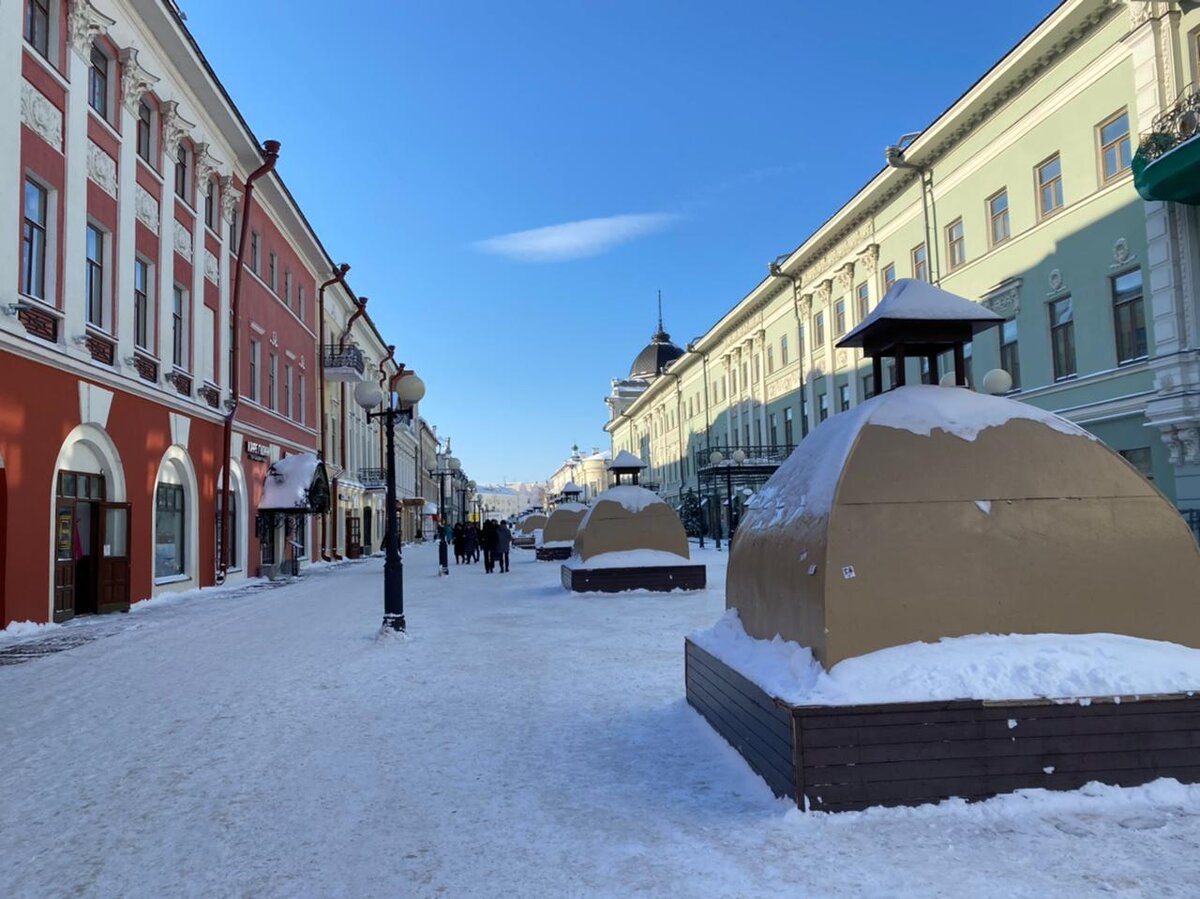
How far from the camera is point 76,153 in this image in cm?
1501

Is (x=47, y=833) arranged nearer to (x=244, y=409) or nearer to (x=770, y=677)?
(x=770, y=677)

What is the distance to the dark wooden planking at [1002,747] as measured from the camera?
4.48 m

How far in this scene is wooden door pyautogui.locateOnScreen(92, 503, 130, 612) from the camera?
50.7 feet

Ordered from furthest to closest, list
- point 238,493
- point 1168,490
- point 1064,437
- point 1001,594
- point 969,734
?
point 238,493 < point 1168,490 < point 1064,437 < point 1001,594 < point 969,734

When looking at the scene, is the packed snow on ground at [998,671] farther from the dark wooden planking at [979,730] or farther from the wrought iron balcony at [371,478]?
the wrought iron balcony at [371,478]

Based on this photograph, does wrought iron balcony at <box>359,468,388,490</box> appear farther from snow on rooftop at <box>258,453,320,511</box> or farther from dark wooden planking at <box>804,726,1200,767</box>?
dark wooden planking at <box>804,726,1200,767</box>

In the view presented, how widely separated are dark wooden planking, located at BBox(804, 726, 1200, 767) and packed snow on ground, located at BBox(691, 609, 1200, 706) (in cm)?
22

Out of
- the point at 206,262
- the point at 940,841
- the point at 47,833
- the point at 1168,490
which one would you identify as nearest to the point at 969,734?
the point at 940,841

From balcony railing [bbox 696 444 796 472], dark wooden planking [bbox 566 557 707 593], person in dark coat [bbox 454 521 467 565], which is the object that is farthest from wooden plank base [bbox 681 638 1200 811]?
person in dark coat [bbox 454 521 467 565]

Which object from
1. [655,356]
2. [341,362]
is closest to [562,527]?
[341,362]

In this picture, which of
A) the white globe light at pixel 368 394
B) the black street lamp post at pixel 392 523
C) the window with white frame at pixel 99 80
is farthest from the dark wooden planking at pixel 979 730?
the window with white frame at pixel 99 80

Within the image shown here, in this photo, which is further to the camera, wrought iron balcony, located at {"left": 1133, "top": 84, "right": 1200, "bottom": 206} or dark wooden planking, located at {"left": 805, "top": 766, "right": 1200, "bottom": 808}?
wrought iron balcony, located at {"left": 1133, "top": 84, "right": 1200, "bottom": 206}

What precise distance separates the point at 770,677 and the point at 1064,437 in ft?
7.73

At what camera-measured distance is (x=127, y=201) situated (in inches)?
675
